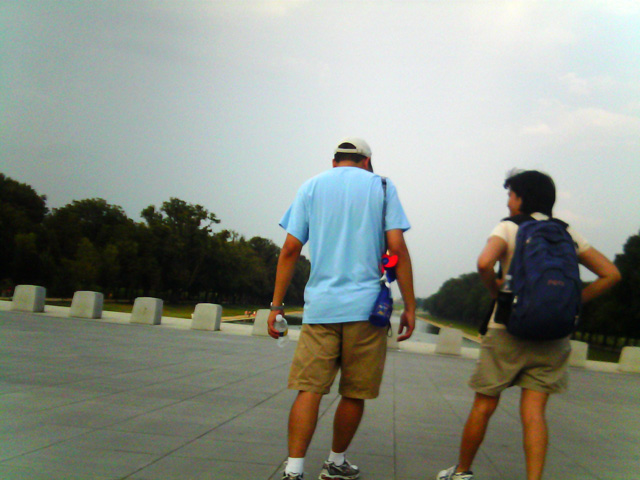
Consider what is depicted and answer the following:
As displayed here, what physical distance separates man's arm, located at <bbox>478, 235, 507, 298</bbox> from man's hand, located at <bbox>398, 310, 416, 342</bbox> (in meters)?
0.44

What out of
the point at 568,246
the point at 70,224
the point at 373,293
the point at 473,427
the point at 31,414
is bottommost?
the point at 31,414

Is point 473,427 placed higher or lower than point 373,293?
lower

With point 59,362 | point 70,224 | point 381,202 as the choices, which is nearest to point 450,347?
point 59,362

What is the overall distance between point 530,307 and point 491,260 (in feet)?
1.18

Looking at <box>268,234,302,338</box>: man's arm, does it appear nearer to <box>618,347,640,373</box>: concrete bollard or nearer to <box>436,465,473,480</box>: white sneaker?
<box>436,465,473,480</box>: white sneaker

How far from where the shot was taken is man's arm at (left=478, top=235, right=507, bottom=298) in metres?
3.31

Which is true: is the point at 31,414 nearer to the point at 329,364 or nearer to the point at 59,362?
the point at 329,364

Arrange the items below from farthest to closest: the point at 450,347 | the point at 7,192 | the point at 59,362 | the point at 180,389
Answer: the point at 7,192 < the point at 450,347 < the point at 59,362 < the point at 180,389

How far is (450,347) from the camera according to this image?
1570 centimetres

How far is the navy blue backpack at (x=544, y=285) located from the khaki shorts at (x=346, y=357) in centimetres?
73

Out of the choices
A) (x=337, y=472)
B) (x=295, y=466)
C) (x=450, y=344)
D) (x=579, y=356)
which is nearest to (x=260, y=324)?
(x=450, y=344)

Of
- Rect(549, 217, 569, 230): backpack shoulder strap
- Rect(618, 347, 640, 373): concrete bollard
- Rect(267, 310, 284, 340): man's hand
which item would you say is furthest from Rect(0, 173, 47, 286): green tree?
Rect(549, 217, 569, 230): backpack shoulder strap

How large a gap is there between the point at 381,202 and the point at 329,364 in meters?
0.94

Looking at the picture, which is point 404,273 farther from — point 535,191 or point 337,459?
point 337,459
